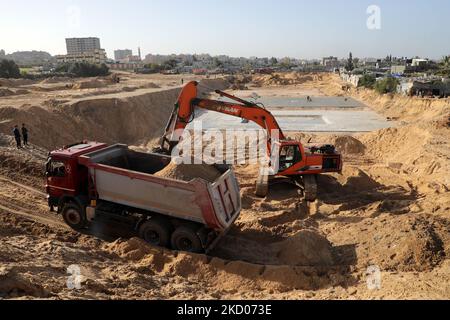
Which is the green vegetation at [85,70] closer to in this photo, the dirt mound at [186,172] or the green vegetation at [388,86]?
the green vegetation at [388,86]

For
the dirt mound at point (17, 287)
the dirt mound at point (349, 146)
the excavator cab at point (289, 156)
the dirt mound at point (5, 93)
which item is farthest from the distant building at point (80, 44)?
the dirt mound at point (17, 287)

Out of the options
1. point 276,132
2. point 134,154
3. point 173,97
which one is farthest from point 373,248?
point 173,97

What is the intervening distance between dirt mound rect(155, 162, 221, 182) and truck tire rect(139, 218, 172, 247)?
3.42 feet

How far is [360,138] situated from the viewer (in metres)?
21.6

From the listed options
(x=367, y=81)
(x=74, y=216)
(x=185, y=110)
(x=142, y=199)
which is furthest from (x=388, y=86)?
(x=74, y=216)

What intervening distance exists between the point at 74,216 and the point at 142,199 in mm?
2140

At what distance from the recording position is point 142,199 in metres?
8.49

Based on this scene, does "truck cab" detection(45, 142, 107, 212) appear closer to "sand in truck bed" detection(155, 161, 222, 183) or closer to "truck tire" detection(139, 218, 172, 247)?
"truck tire" detection(139, 218, 172, 247)

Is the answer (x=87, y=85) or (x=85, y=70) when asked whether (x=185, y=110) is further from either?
(x=85, y=70)

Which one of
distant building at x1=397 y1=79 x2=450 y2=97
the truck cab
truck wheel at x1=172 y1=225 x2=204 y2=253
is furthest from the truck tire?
distant building at x1=397 y1=79 x2=450 y2=97

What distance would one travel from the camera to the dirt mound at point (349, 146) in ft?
64.2

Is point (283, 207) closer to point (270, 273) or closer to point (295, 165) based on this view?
point (295, 165)

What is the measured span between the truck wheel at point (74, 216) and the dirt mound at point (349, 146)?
13942 millimetres
